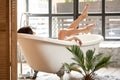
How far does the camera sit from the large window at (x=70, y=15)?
5699mm

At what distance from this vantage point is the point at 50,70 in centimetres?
371

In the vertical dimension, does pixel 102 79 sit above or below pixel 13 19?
below

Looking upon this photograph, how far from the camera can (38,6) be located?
605cm

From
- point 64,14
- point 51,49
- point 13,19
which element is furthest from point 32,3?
point 13,19

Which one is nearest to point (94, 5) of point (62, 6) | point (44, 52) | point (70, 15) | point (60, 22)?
point (70, 15)

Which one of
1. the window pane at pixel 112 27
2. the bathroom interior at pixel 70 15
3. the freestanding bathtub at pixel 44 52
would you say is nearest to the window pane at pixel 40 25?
the bathroom interior at pixel 70 15

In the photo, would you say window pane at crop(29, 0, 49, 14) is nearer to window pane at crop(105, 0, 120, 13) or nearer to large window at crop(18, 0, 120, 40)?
large window at crop(18, 0, 120, 40)

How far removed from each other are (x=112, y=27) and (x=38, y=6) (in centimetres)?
190

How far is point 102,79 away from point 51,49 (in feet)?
3.40

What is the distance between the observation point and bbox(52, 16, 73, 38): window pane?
587 centimetres

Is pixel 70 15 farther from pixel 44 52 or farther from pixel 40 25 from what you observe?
pixel 44 52

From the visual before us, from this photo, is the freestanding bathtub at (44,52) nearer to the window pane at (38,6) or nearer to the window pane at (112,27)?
the window pane at (112,27)

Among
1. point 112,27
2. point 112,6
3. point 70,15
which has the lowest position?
point 112,27

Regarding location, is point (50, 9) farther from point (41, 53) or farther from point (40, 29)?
point (41, 53)
